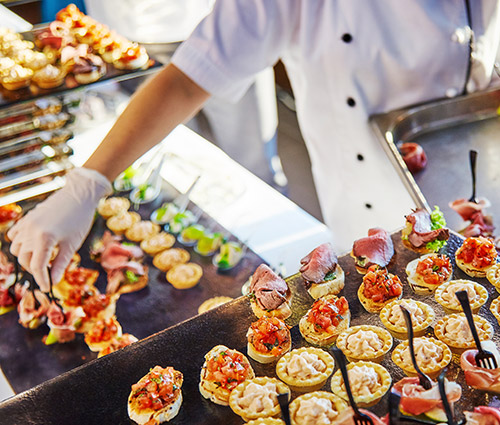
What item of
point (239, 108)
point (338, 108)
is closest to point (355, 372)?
point (338, 108)

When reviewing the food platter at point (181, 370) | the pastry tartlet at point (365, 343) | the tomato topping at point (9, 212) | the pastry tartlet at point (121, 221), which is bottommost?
the pastry tartlet at point (121, 221)

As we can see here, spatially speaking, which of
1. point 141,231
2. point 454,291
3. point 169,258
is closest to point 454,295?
point 454,291

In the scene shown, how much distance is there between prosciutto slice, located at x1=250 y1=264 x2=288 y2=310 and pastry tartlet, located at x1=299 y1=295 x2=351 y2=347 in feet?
0.28

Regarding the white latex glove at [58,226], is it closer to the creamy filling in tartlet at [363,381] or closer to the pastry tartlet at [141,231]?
the pastry tartlet at [141,231]

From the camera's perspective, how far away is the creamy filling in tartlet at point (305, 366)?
1479 millimetres

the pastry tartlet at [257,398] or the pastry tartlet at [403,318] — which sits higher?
the pastry tartlet at [403,318]

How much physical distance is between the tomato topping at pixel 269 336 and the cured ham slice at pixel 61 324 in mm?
1061

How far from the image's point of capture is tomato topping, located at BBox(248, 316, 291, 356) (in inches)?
58.9

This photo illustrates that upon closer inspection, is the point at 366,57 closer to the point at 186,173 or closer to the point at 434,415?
the point at 186,173

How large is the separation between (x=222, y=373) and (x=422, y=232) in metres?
0.72

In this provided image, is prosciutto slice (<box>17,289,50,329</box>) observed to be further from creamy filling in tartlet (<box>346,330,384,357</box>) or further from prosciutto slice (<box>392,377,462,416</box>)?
prosciutto slice (<box>392,377,462,416</box>)

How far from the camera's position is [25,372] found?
→ 2.26m

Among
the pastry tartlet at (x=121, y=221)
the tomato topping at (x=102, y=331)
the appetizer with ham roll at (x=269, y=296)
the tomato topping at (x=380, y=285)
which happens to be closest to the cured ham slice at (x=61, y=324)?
the tomato topping at (x=102, y=331)

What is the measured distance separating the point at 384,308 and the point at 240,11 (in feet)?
4.49
